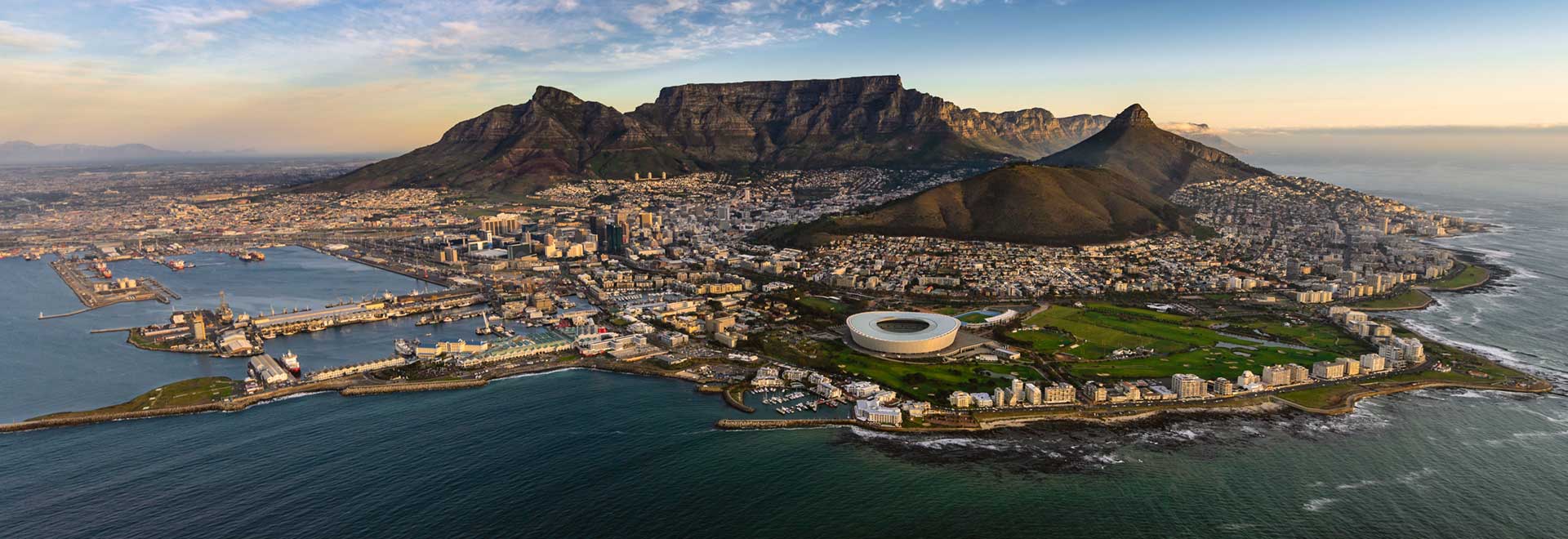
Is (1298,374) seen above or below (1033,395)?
below

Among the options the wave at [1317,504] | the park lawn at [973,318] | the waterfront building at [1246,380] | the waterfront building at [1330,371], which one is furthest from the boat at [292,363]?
the waterfront building at [1330,371]

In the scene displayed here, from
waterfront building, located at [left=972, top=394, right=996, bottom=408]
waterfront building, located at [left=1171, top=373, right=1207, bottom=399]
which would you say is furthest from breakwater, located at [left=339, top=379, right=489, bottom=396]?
waterfront building, located at [left=1171, top=373, right=1207, bottom=399]

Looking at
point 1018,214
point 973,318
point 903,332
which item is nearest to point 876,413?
point 903,332

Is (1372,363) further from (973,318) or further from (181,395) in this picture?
(181,395)

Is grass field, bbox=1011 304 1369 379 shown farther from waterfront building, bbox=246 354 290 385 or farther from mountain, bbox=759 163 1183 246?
waterfront building, bbox=246 354 290 385

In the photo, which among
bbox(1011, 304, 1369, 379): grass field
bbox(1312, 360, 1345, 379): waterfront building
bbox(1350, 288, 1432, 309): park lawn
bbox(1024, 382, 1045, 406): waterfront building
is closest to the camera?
bbox(1024, 382, 1045, 406): waterfront building

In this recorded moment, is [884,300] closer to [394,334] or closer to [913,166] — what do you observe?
[394,334]
